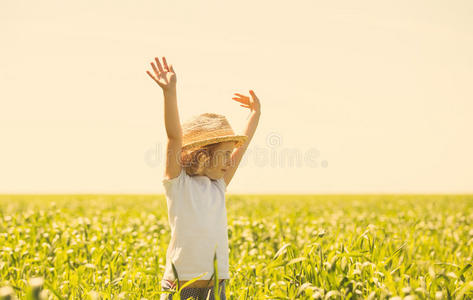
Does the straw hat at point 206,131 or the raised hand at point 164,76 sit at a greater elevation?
the raised hand at point 164,76

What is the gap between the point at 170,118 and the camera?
3.46 meters

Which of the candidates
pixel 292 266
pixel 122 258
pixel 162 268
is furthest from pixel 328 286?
pixel 122 258

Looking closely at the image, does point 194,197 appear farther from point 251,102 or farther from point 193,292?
point 251,102

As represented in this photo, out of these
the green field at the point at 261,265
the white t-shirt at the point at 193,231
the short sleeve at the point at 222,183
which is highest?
the short sleeve at the point at 222,183

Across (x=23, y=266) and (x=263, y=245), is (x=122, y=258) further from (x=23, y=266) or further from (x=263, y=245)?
(x=263, y=245)

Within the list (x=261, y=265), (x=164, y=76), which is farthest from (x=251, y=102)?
(x=261, y=265)

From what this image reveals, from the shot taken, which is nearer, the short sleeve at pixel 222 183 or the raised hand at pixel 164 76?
the raised hand at pixel 164 76

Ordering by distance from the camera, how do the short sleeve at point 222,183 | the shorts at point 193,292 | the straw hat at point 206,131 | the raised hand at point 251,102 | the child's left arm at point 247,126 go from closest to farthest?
the shorts at point 193,292
the straw hat at point 206,131
the short sleeve at point 222,183
the child's left arm at point 247,126
the raised hand at point 251,102

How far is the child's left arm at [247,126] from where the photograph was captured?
4.21m

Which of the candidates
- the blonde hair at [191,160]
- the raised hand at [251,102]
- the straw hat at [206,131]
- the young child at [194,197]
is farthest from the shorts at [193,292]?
the raised hand at [251,102]

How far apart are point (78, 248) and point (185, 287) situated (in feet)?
12.0

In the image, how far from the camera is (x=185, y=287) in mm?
3676

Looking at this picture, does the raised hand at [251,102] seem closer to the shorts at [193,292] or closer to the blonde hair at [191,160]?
the blonde hair at [191,160]

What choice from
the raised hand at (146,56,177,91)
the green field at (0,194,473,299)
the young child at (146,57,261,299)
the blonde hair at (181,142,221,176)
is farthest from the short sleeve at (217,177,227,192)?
the raised hand at (146,56,177,91)
